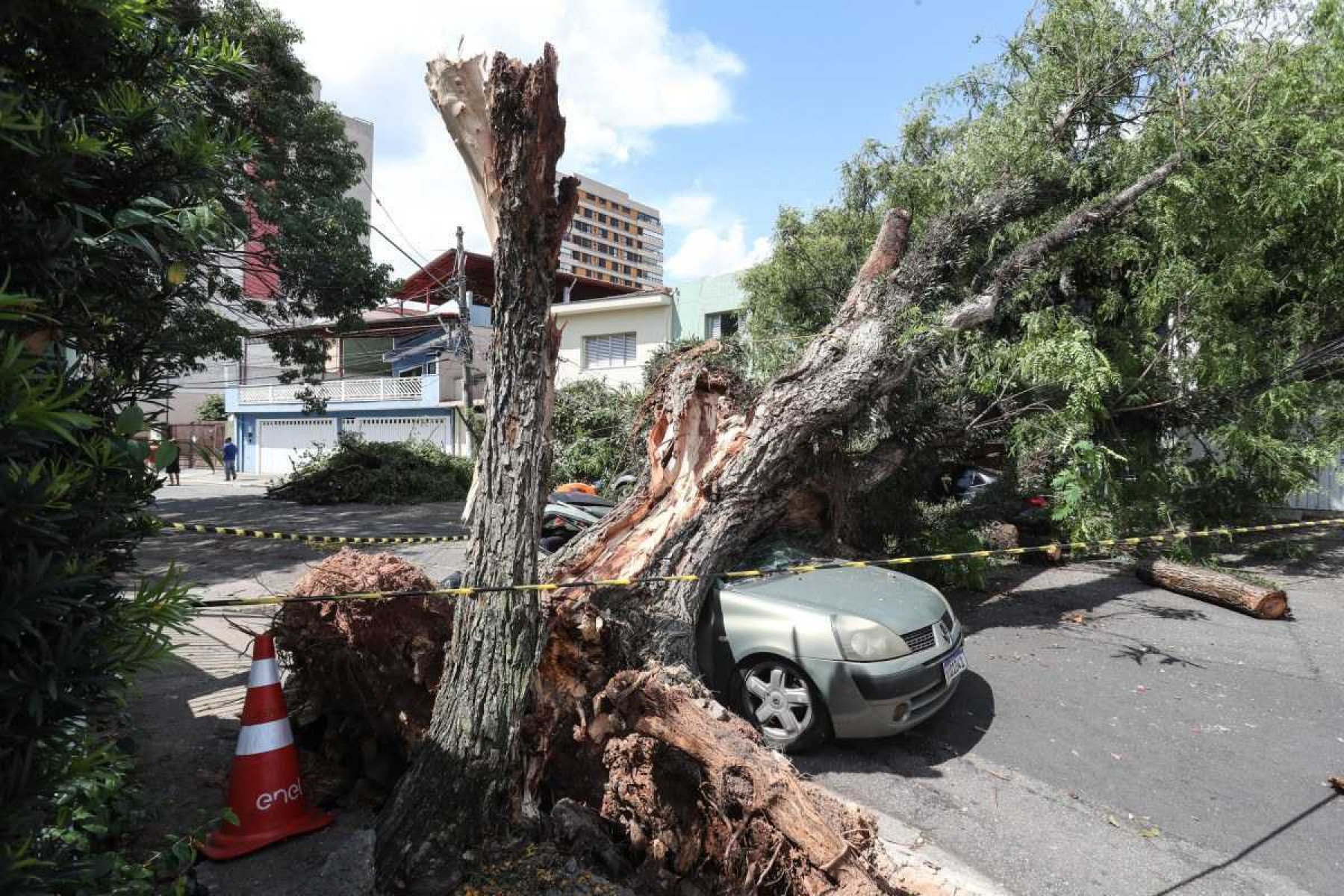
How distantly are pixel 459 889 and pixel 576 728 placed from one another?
0.92 m

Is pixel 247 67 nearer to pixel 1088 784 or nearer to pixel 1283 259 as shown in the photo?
pixel 1088 784

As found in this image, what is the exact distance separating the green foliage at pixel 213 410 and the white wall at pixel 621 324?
65.9 feet

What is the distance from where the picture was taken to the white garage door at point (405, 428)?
24828 millimetres

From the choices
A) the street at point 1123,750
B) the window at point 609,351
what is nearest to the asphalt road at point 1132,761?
the street at point 1123,750

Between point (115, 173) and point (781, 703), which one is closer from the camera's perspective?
point (115, 173)

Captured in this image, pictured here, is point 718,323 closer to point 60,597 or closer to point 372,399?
point 372,399

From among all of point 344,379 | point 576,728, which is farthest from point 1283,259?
point 344,379

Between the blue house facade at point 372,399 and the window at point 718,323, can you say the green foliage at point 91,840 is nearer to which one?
the window at point 718,323

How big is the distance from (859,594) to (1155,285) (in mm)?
5830

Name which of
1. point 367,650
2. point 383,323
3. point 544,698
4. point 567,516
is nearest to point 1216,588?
point 567,516

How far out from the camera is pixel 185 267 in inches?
75.0

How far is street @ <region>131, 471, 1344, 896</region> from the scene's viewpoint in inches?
138

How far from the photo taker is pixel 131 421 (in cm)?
171

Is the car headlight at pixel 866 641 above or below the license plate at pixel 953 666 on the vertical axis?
above
